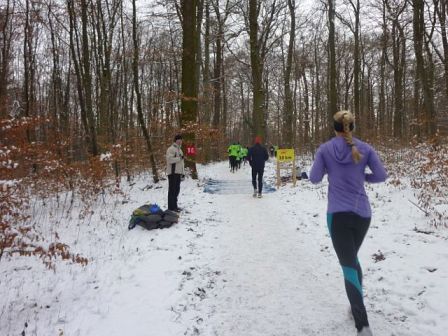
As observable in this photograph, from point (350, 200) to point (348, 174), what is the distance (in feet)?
0.82

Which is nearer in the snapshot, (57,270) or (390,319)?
(390,319)

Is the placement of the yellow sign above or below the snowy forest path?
above

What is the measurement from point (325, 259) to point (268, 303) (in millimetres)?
1929

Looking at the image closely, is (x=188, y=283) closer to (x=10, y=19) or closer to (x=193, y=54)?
(x=193, y=54)

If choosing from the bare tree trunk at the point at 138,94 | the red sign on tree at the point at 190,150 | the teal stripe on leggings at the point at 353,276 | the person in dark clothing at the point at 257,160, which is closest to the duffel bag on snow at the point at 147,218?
the teal stripe on leggings at the point at 353,276

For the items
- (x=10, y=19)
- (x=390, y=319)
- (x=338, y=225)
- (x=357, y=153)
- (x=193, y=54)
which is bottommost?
(x=390, y=319)

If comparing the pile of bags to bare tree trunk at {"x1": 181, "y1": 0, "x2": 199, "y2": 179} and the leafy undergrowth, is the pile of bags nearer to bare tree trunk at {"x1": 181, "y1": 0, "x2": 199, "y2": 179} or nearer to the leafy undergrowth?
the leafy undergrowth

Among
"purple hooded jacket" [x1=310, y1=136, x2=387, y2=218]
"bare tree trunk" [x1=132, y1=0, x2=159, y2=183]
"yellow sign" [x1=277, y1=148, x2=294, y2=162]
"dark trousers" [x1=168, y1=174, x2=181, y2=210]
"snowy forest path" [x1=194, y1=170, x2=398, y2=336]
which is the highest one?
"bare tree trunk" [x1=132, y1=0, x2=159, y2=183]

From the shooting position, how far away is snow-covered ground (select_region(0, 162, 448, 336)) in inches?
158

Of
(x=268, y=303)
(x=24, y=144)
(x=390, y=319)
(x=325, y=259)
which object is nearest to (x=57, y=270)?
(x=24, y=144)

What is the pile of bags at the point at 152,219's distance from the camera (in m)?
7.72

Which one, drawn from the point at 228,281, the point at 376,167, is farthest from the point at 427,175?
the point at 376,167

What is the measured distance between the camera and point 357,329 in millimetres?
3537

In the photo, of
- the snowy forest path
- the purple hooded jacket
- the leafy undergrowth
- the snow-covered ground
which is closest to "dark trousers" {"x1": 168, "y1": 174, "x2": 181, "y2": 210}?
the snow-covered ground
